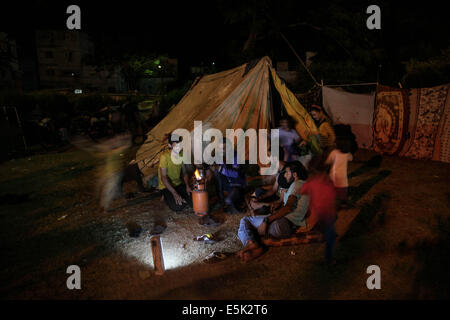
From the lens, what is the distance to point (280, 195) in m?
4.60

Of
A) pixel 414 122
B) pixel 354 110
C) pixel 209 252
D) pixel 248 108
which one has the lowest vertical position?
pixel 209 252

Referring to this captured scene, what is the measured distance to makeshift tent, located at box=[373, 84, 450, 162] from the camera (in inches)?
287

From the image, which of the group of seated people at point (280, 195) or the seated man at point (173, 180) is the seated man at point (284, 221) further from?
the seated man at point (173, 180)

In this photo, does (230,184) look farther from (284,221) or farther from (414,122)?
(414,122)

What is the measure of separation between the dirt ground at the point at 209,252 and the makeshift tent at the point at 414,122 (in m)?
1.64

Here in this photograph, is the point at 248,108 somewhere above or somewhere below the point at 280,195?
above

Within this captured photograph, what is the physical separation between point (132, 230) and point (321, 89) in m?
8.05

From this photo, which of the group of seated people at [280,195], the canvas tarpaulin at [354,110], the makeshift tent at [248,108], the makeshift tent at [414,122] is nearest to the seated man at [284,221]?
the group of seated people at [280,195]

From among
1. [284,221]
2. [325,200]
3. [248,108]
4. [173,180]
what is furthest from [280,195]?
[248,108]

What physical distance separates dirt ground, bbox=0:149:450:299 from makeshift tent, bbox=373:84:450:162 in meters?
1.64

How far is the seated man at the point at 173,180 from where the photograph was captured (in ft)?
16.7

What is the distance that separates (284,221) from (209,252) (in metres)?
1.14
